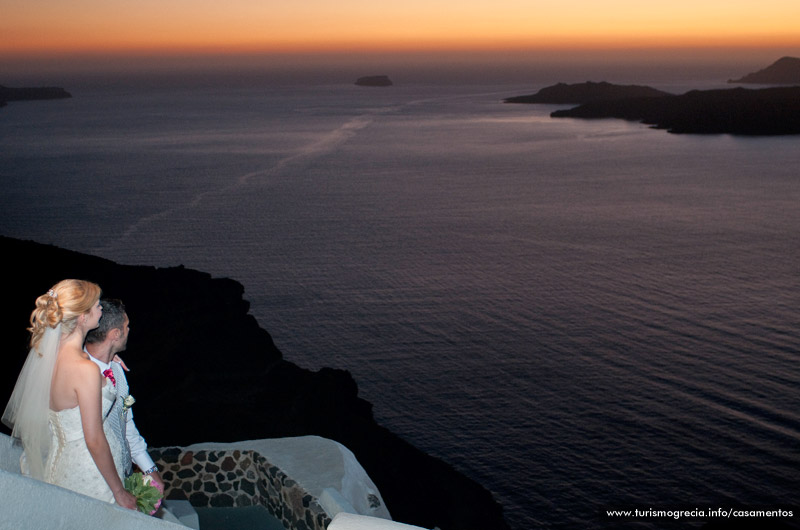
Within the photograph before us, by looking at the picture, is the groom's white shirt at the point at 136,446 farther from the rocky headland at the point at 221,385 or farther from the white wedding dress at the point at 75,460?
the rocky headland at the point at 221,385

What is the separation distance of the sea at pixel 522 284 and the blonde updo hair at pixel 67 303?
59.4ft

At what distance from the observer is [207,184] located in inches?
2606

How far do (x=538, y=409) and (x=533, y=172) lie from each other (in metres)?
52.5

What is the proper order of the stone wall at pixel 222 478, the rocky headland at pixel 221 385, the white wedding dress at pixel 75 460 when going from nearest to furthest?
1. the white wedding dress at pixel 75 460
2. the stone wall at pixel 222 478
3. the rocky headland at pixel 221 385

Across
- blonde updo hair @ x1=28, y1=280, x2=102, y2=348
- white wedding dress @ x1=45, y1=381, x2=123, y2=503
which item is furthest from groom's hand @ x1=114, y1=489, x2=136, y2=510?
blonde updo hair @ x1=28, y1=280, x2=102, y2=348

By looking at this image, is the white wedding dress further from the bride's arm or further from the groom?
the bride's arm

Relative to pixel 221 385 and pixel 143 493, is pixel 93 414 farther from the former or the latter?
pixel 221 385

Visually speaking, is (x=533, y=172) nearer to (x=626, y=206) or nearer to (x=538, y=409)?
(x=626, y=206)

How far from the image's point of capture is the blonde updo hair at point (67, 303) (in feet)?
12.1

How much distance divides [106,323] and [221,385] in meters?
19.7

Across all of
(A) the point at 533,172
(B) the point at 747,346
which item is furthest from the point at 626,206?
(B) the point at 747,346

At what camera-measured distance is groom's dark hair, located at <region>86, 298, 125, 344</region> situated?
13.1 feet

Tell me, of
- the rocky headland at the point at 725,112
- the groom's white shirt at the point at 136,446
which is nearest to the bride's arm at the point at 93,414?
the groom's white shirt at the point at 136,446

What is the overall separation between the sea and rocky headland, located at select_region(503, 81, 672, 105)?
97.9 m
